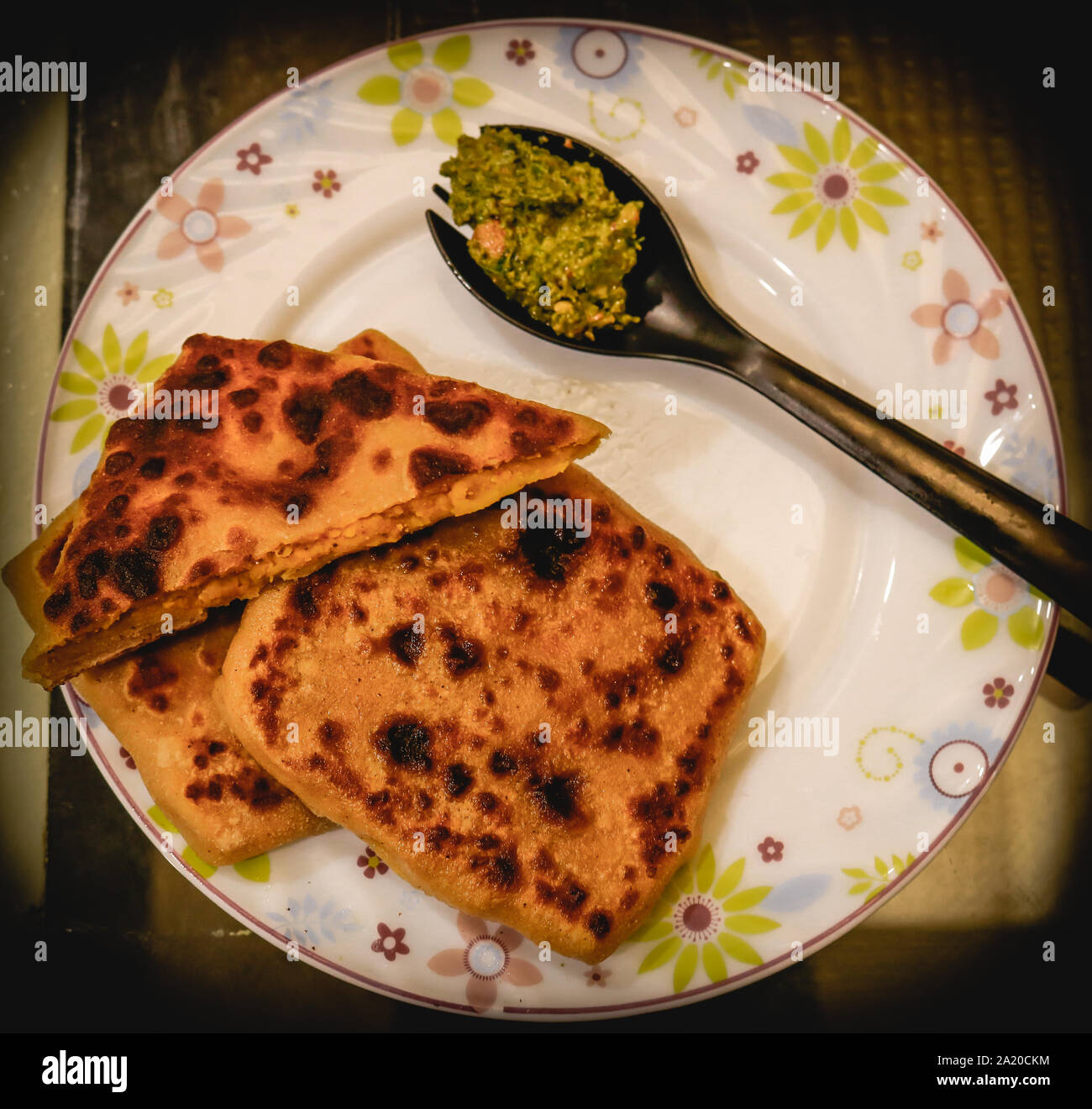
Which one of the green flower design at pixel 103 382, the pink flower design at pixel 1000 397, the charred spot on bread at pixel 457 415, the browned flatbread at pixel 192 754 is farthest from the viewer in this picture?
the green flower design at pixel 103 382

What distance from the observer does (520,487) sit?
7.55 ft

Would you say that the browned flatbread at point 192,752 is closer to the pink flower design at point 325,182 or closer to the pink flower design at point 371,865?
the pink flower design at point 371,865

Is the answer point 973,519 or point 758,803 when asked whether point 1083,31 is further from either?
point 758,803

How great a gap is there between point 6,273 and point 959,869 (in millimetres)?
4322

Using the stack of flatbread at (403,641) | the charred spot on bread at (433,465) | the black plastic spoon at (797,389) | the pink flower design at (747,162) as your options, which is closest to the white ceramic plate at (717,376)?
the pink flower design at (747,162)

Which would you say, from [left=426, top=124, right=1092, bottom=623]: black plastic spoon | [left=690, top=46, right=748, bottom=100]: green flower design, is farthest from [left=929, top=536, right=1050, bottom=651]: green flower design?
[left=690, top=46, right=748, bottom=100]: green flower design

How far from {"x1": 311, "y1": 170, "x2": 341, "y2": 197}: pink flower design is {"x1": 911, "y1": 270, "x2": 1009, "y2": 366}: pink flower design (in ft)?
6.53

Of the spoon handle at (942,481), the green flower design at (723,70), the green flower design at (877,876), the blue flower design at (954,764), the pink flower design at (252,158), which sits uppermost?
the green flower design at (723,70)

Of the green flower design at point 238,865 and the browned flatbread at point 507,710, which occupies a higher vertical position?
the browned flatbread at point 507,710

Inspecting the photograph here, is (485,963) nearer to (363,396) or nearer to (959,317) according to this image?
(363,396)

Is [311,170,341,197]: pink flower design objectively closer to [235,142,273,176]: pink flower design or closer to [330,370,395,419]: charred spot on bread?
[235,142,273,176]: pink flower design

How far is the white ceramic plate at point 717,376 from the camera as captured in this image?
2.48 metres

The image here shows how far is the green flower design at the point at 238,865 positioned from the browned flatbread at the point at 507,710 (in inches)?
16.6

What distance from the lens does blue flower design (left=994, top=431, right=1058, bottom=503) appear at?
253cm
